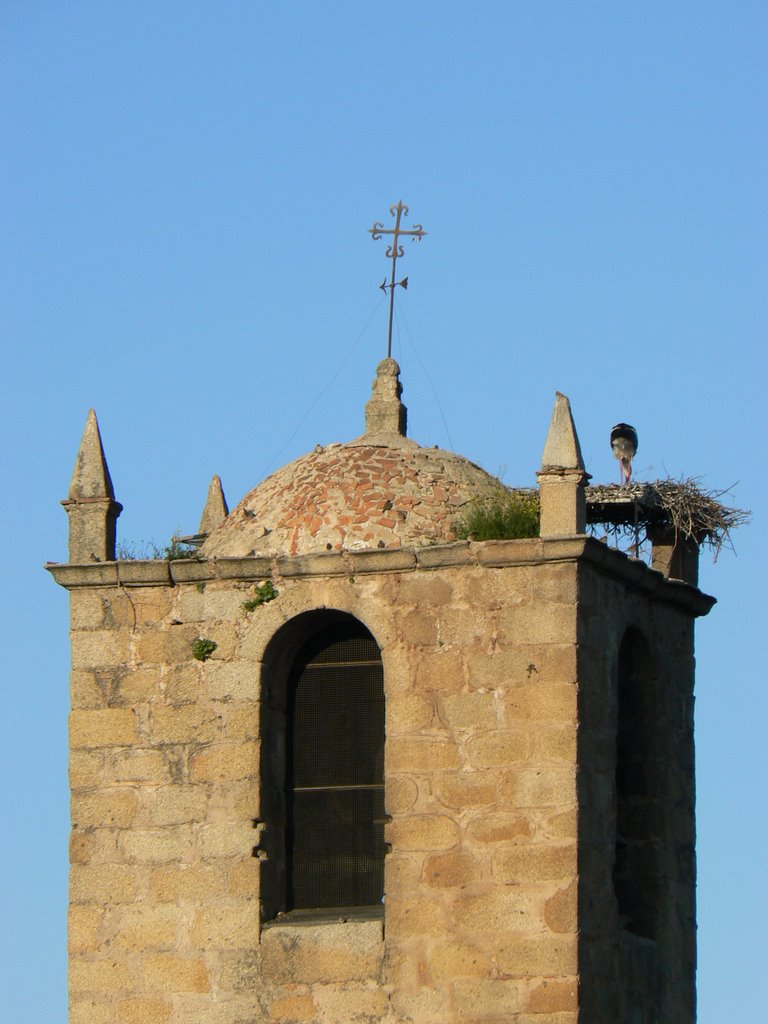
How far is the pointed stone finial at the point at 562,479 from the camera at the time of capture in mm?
23750

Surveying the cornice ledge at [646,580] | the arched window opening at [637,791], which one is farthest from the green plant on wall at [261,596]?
the arched window opening at [637,791]

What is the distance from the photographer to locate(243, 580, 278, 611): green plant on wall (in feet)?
79.3

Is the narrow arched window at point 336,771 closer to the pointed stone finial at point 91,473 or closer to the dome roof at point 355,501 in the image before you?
the dome roof at point 355,501

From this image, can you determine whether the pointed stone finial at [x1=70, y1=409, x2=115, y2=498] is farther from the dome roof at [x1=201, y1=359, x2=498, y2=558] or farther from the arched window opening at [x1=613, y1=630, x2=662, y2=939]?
the arched window opening at [x1=613, y1=630, x2=662, y2=939]

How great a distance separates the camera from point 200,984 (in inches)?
938

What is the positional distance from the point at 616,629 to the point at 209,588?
2683mm

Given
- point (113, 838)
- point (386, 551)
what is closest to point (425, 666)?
point (386, 551)

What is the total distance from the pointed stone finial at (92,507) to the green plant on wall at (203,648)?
3.13ft

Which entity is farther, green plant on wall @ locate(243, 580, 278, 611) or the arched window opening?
the arched window opening

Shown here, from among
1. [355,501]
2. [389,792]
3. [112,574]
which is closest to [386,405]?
[355,501]

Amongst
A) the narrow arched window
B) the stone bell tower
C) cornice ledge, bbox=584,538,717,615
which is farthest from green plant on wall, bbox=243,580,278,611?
cornice ledge, bbox=584,538,717,615

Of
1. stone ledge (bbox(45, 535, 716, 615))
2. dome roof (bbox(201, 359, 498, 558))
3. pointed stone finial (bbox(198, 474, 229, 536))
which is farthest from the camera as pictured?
pointed stone finial (bbox(198, 474, 229, 536))

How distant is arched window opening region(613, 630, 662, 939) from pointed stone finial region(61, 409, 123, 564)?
3546 millimetres

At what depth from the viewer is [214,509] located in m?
26.7
